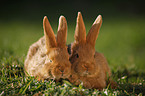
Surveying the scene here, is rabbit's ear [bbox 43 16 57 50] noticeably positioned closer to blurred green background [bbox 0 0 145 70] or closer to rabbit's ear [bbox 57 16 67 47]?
rabbit's ear [bbox 57 16 67 47]

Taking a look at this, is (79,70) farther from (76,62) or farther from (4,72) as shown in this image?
(4,72)

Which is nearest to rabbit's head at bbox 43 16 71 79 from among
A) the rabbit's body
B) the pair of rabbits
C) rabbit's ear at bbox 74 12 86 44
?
the pair of rabbits

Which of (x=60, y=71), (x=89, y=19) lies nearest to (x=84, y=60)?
(x=60, y=71)

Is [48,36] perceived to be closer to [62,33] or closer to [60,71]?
[62,33]

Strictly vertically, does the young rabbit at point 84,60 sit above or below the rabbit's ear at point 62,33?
below

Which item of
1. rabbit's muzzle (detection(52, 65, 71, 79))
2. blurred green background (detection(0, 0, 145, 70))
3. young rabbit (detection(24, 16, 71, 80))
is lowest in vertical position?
rabbit's muzzle (detection(52, 65, 71, 79))

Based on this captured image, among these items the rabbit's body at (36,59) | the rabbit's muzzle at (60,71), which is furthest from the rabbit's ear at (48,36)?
the rabbit's muzzle at (60,71)

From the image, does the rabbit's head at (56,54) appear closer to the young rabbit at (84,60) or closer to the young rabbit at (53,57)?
the young rabbit at (53,57)
